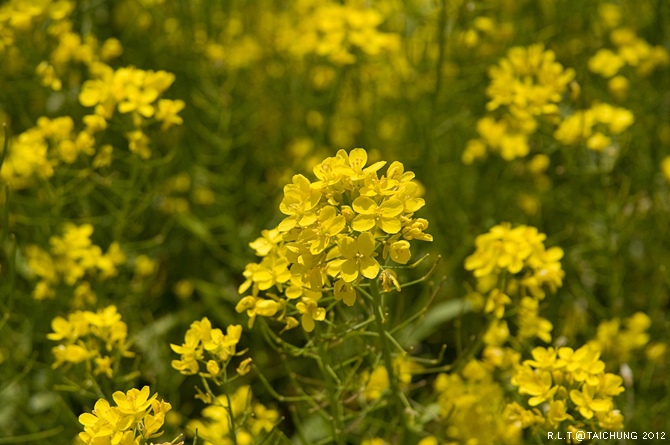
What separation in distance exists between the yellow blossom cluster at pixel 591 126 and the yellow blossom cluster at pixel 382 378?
859 millimetres

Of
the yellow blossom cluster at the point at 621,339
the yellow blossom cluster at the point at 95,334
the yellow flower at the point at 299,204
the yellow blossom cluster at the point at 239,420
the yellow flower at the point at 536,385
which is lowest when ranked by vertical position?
the yellow blossom cluster at the point at 621,339

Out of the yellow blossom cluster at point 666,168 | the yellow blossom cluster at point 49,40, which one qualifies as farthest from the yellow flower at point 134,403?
the yellow blossom cluster at point 666,168

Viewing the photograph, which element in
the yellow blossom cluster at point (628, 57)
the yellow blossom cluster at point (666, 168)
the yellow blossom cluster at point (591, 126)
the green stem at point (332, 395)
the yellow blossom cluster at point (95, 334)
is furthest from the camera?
the yellow blossom cluster at point (628, 57)

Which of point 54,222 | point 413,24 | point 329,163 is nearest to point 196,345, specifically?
point 329,163

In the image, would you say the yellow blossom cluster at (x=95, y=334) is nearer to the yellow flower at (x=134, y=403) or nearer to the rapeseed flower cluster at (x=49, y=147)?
the yellow flower at (x=134, y=403)

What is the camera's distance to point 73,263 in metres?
2.41

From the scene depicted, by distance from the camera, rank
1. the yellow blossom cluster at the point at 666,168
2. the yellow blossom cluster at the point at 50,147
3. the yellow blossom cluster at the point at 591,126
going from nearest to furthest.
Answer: the yellow blossom cluster at the point at 50,147 < the yellow blossom cluster at the point at 591,126 < the yellow blossom cluster at the point at 666,168

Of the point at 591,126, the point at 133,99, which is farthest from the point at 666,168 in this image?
the point at 133,99

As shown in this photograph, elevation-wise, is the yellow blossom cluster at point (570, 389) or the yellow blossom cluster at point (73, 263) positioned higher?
the yellow blossom cluster at point (570, 389)

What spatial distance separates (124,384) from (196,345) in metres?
0.63

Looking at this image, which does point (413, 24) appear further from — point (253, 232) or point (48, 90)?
point (48, 90)

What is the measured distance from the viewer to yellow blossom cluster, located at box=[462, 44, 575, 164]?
8.09 ft

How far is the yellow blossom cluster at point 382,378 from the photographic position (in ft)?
6.53

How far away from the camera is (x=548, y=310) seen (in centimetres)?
264
